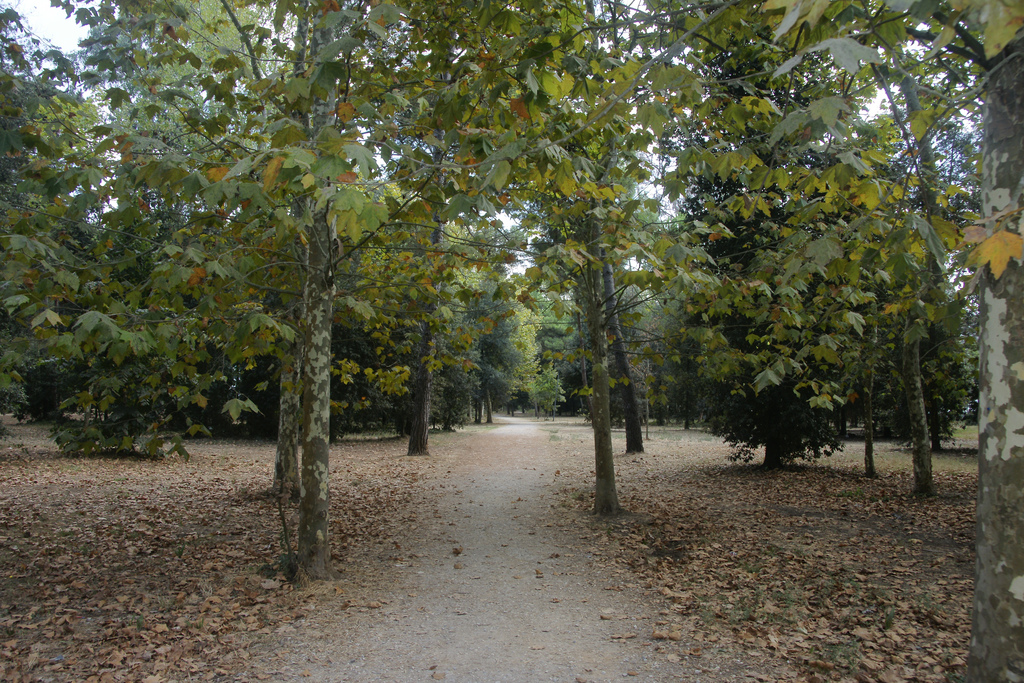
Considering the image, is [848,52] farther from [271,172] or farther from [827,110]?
[271,172]

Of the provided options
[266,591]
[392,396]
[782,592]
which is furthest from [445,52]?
[392,396]

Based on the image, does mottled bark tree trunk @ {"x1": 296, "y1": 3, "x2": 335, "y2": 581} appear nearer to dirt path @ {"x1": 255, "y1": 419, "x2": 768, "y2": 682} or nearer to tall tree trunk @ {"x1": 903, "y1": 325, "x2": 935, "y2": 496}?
dirt path @ {"x1": 255, "y1": 419, "x2": 768, "y2": 682}

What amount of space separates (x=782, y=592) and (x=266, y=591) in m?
4.65

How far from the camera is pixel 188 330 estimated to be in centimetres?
570

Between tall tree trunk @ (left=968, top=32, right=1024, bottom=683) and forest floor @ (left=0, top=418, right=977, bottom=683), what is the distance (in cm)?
126

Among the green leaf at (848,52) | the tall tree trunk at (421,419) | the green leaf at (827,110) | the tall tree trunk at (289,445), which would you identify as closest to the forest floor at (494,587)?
the tall tree trunk at (289,445)

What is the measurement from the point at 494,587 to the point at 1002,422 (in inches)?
168

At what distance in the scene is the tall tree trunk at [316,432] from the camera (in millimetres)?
5305

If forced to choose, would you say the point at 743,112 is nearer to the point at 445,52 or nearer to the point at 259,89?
the point at 445,52

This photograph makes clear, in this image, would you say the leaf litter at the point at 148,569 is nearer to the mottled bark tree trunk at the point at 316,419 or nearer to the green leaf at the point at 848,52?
the mottled bark tree trunk at the point at 316,419

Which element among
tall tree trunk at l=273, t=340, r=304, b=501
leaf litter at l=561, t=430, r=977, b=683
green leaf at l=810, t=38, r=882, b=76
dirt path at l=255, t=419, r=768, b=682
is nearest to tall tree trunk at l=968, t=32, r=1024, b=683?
green leaf at l=810, t=38, r=882, b=76

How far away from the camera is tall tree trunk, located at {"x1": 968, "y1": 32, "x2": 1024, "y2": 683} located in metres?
2.36

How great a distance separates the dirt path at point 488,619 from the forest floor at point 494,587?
0.07 ft

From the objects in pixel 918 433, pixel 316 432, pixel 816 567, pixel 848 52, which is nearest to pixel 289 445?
pixel 316 432
